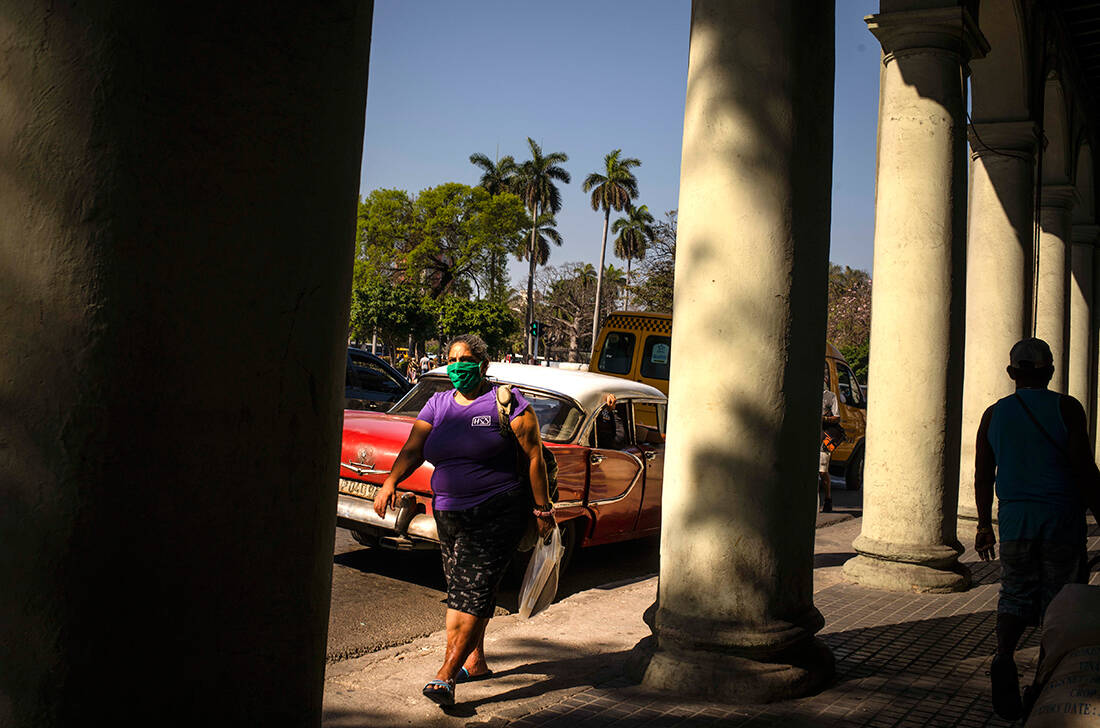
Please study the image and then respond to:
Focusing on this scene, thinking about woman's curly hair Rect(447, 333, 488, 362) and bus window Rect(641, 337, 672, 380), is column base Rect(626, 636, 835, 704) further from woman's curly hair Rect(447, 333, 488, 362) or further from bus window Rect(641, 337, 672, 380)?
bus window Rect(641, 337, 672, 380)

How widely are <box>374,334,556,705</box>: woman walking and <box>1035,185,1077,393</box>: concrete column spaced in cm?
A: 973

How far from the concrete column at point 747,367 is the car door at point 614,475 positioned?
3286 millimetres

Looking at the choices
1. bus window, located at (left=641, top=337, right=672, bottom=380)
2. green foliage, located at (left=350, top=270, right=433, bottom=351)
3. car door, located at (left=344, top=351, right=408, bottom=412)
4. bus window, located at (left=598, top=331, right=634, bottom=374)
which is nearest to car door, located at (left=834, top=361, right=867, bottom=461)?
bus window, located at (left=641, top=337, right=672, bottom=380)

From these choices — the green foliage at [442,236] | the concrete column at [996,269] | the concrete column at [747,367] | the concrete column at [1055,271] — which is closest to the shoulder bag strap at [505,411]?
the concrete column at [747,367]

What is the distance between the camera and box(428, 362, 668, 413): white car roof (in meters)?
7.95

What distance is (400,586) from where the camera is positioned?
22.3 ft

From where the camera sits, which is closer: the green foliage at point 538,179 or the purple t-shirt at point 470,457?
the purple t-shirt at point 470,457

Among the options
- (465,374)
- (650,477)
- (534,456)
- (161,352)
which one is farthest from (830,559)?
(161,352)

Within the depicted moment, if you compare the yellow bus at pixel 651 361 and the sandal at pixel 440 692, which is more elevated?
the yellow bus at pixel 651 361

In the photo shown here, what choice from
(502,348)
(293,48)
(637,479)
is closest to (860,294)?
(502,348)

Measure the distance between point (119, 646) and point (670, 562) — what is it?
3.22m

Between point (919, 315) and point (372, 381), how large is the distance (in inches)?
448

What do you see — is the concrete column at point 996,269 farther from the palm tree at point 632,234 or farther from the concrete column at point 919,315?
the palm tree at point 632,234

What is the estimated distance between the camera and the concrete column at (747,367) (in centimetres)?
405
